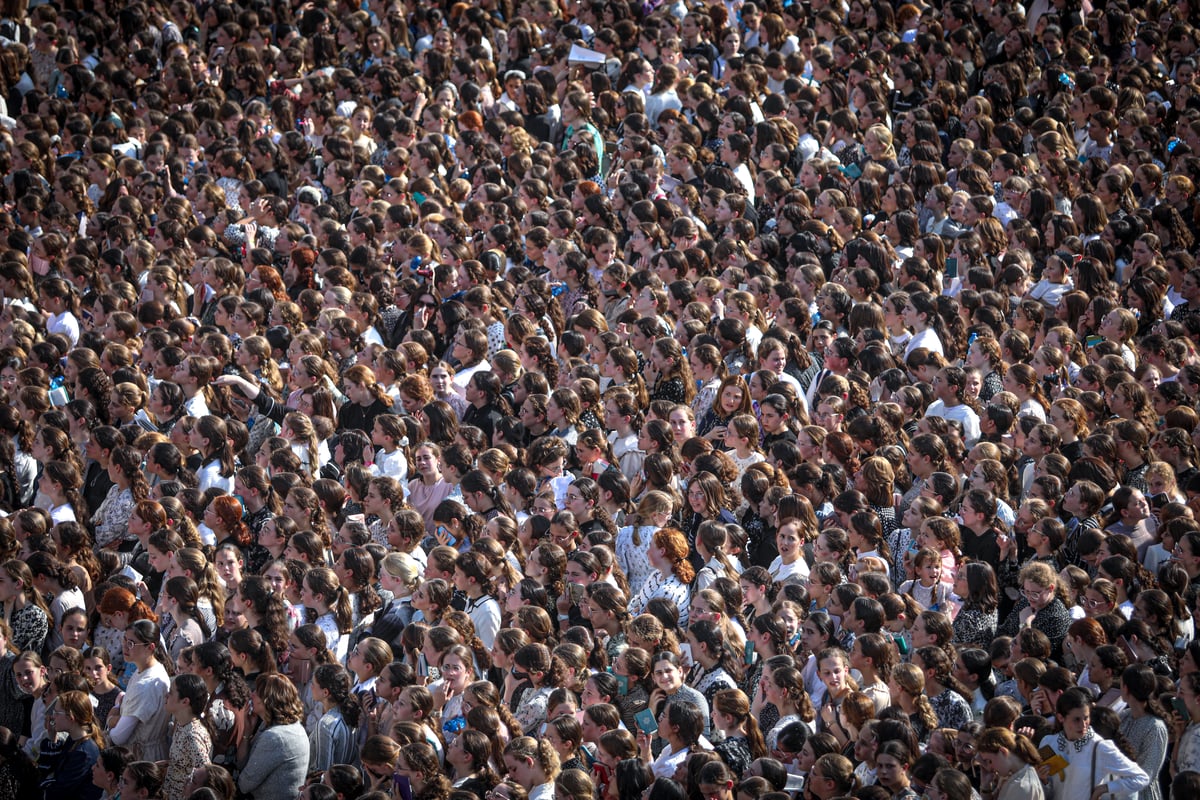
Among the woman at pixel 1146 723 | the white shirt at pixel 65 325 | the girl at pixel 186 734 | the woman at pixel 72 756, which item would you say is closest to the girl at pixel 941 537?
the woman at pixel 1146 723

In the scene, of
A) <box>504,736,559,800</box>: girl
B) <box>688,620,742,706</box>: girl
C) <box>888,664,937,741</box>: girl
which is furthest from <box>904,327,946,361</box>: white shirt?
<box>504,736,559,800</box>: girl

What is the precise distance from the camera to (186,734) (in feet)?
25.9

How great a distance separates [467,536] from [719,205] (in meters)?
5.17

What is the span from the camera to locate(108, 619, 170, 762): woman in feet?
27.1

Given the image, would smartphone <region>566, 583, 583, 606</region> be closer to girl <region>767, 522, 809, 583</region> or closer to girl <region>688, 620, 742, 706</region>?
girl <region>688, 620, 742, 706</region>

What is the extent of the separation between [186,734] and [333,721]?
752 mm

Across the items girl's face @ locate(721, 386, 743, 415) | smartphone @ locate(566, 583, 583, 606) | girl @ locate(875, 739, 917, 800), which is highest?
girl @ locate(875, 739, 917, 800)

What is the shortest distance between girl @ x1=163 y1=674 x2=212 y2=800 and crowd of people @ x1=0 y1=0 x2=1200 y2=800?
0.07 ft

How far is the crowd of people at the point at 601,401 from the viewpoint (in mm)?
7996

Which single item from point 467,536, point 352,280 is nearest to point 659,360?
point 467,536

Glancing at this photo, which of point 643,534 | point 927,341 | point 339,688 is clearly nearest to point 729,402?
point 643,534

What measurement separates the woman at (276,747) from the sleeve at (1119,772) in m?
3.90

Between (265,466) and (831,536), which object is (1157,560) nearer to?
(831,536)

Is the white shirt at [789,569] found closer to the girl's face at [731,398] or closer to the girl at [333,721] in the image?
the girl's face at [731,398]
